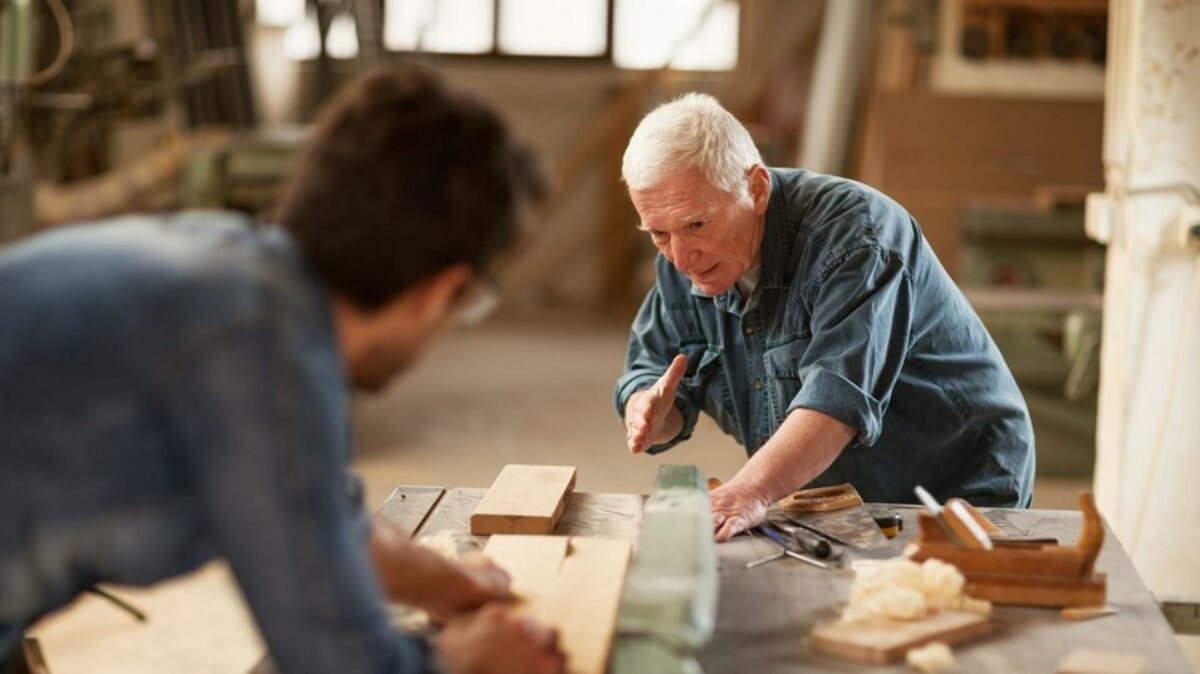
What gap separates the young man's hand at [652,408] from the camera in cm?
263

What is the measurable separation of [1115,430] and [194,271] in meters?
3.14

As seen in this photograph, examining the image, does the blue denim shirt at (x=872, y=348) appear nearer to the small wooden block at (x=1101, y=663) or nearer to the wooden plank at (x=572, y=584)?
the wooden plank at (x=572, y=584)

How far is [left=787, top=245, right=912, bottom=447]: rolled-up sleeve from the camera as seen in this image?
2414 mm

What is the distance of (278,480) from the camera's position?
1260 mm

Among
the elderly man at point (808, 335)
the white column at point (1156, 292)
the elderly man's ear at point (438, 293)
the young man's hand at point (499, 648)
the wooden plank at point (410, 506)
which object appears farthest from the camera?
the white column at point (1156, 292)

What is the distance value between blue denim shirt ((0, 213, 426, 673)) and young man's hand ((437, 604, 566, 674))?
20 centimetres

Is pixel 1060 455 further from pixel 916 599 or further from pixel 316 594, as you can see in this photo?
pixel 316 594

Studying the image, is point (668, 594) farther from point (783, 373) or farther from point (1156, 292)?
point (1156, 292)

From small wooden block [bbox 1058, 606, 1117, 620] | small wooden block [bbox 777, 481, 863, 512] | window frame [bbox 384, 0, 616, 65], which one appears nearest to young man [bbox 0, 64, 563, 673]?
small wooden block [bbox 1058, 606, 1117, 620]

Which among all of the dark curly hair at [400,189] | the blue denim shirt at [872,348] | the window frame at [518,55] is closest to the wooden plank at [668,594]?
the dark curly hair at [400,189]

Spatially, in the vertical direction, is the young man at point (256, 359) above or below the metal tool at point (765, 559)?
above

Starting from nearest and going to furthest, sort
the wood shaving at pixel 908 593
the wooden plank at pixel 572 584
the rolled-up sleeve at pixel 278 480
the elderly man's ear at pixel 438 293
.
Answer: the rolled-up sleeve at pixel 278 480 < the elderly man's ear at pixel 438 293 < the wooden plank at pixel 572 584 < the wood shaving at pixel 908 593

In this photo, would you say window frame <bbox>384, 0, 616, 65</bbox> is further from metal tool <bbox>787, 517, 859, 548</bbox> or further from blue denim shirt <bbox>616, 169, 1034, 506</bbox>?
metal tool <bbox>787, 517, 859, 548</bbox>

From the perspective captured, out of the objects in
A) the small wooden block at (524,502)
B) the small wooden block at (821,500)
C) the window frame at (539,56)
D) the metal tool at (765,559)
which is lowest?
the window frame at (539,56)
